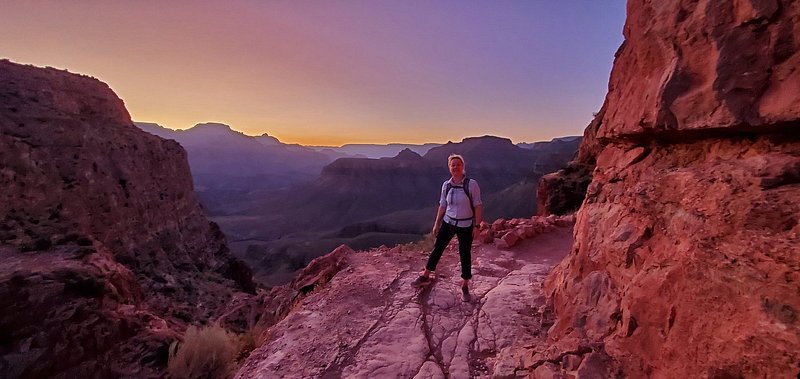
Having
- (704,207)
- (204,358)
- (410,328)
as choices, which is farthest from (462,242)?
(204,358)

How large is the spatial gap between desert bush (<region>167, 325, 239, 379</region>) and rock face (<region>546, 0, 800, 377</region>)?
435cm

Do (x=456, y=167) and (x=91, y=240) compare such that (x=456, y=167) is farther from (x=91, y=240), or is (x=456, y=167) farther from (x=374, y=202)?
(x=374, y=202)

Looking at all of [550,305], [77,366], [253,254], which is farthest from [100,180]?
[253,254]

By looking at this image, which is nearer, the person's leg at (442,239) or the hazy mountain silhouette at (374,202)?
the person's leg at (442,239)

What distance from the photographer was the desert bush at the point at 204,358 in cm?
506

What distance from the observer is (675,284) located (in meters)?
2.17

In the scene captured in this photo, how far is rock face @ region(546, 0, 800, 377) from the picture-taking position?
66.8 inches

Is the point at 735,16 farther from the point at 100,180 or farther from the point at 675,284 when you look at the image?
the point at 100,180

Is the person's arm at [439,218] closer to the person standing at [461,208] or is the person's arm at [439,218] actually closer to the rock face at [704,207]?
the person standing at [461,208]

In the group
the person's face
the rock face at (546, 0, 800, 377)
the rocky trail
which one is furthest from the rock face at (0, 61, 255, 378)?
the rock face at (546, 0, 800, 377)

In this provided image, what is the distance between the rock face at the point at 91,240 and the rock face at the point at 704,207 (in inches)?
248

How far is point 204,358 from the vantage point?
521cm

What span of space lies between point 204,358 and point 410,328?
3177mm

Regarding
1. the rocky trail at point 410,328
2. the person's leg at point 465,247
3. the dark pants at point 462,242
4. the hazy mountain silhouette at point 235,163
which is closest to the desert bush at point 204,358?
→ the rocky trail at point 410,328
